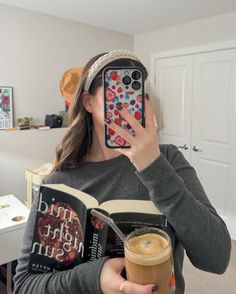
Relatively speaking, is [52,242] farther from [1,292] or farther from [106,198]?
[1,292]

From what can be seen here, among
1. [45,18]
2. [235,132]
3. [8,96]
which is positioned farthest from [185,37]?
[8,96]

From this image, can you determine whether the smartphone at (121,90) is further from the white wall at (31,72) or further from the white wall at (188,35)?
the white wall at (188,35)

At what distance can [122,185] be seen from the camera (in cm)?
65

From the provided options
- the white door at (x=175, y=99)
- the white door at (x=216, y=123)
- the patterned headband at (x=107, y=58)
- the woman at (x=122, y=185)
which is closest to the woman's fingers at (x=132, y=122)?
the woman at (x=122, y=185)

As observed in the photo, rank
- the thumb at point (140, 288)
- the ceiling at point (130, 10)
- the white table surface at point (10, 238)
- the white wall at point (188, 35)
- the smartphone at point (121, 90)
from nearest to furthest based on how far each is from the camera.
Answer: the thumb at point (140, 288) → the smartphone at point (121, 90) → the white table surface at point (10, 238) → the ceiling at point (130, 10) → the white wall at point (188, 35)

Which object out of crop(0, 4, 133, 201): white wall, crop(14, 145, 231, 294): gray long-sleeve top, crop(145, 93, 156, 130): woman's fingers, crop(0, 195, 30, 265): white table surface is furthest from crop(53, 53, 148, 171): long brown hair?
crop(0, 4, 133, 201): white wall

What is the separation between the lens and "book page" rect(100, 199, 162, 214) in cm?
51

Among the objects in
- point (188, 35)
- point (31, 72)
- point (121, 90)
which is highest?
point (188, 35)

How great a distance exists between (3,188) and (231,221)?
217 cm

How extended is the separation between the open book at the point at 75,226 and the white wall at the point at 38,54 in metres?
1.99

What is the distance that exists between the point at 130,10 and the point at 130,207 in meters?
2.27

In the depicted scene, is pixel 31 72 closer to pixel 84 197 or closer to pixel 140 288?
pixel 84 197

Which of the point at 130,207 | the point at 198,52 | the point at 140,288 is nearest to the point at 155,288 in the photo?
the point at 140,288

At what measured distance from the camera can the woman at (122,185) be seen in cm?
46
